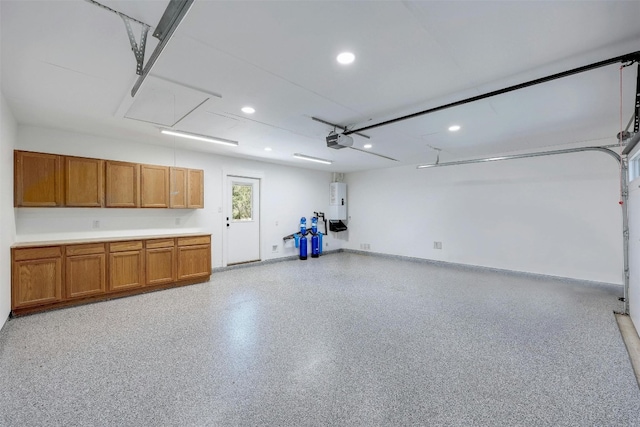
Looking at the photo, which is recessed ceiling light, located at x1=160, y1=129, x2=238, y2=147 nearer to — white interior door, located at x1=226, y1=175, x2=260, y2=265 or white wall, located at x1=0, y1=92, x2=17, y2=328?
white wall, located at x1=0, y1=92, x2=17, y2=328

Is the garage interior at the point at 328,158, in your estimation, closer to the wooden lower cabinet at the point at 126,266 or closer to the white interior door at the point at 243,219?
the wooden lower cabinet at the point at 126,266

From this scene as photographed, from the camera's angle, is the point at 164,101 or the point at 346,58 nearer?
the point at 346,58

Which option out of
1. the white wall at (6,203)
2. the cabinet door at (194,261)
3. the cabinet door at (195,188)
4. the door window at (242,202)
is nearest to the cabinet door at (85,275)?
the white wall at (6,203)

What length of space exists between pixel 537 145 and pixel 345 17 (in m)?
5.16

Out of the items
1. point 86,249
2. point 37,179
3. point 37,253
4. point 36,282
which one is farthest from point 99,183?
point 36,282

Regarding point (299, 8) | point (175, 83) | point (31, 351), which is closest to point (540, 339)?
point (299, 8)

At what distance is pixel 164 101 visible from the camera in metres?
3.14

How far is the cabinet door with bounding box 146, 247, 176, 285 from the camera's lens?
4.57 metres

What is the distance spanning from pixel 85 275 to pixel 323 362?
3790mm

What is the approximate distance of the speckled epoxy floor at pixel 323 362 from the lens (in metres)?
1.85

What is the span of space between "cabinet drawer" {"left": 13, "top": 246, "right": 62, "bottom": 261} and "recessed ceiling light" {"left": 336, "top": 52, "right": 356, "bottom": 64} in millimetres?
4429

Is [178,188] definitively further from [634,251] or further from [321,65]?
[634,251]

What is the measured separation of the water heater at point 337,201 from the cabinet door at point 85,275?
18.8ft

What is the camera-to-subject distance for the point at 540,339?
9.47ft
